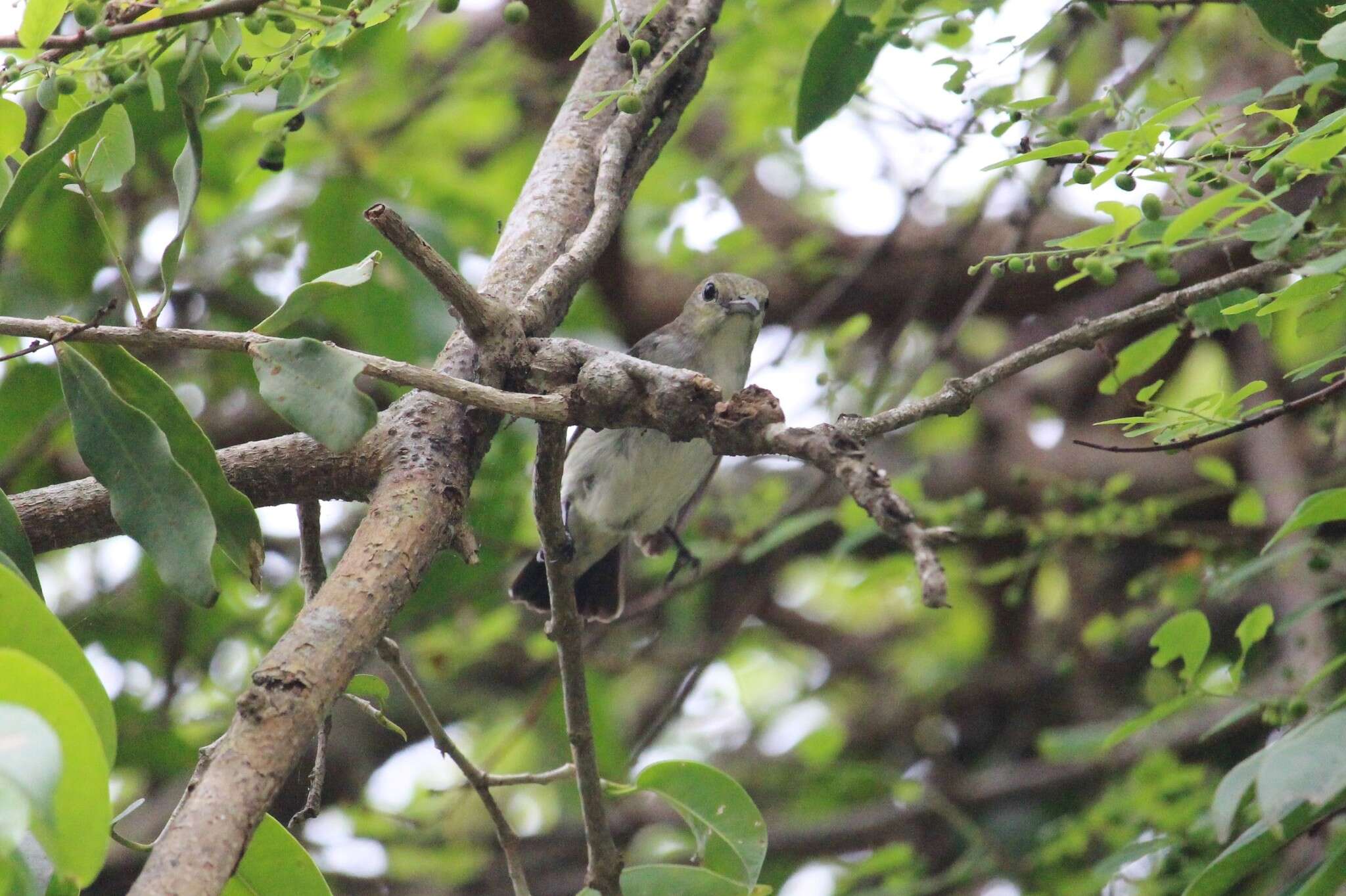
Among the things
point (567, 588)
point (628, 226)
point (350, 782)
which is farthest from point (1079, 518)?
point (350, 782)

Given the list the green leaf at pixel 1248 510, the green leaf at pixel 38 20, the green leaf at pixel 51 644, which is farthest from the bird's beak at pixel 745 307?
the green leaf at pixel 51 644

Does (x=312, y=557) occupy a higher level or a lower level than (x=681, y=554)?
higher

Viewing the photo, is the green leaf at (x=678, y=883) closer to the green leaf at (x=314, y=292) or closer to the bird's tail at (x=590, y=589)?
the green leaf at (x=314, y=292)

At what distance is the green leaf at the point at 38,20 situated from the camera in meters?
1.84

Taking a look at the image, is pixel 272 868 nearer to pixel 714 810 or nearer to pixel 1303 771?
pixel 714 810

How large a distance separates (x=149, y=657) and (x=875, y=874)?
2.80m

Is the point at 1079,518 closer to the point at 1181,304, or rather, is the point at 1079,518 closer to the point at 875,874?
the point at 875,874

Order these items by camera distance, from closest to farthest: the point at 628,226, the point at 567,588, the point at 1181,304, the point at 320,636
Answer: the point at 320,636 → the point at 1181,304 → the point at 567,588 → the point at 628,226

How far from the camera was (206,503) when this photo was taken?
176cm

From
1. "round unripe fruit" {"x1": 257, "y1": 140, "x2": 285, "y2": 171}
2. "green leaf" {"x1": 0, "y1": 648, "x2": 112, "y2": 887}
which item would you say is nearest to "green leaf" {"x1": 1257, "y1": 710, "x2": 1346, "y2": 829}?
"green leaf" {"x1": 0, "y1": 648, "x2": 112, "y2": 887}

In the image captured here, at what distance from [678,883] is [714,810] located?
0.16 m

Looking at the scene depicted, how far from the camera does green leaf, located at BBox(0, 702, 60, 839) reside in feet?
3.12

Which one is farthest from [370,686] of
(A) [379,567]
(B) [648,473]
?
(B) [648,473]

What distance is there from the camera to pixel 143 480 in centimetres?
178
